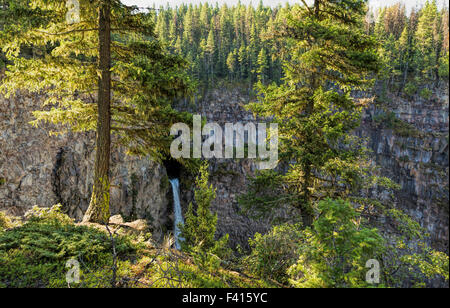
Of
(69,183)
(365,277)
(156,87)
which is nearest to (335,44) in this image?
(156,87)

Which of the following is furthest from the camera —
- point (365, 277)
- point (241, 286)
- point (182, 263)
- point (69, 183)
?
point (69, 183)

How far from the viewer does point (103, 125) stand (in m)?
5.86

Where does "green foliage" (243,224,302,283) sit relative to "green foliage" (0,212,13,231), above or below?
below

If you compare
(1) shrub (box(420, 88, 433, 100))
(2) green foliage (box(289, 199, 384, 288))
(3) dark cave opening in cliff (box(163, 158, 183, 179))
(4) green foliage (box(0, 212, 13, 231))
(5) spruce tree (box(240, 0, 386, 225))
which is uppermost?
(1) shrub (box(420, 88, 433, 100))

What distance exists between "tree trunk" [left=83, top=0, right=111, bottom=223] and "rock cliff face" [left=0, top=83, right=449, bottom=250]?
27.4 inches

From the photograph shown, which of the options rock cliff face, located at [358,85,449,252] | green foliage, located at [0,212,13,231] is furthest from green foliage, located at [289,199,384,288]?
rock cliff face, located at [358,85,449,252]

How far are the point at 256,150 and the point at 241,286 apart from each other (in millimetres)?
3979

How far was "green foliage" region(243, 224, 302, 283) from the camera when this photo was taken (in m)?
4.05

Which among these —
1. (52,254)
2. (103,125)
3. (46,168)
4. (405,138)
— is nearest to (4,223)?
(52,254)

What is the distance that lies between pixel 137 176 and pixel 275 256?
1585 centimetres

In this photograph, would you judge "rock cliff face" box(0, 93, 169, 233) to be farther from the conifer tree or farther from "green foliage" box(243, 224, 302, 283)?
"green foliage" box(243, 224, 302, 283)

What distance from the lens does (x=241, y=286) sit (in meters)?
3.30

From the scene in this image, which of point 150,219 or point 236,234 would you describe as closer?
point 150,219
